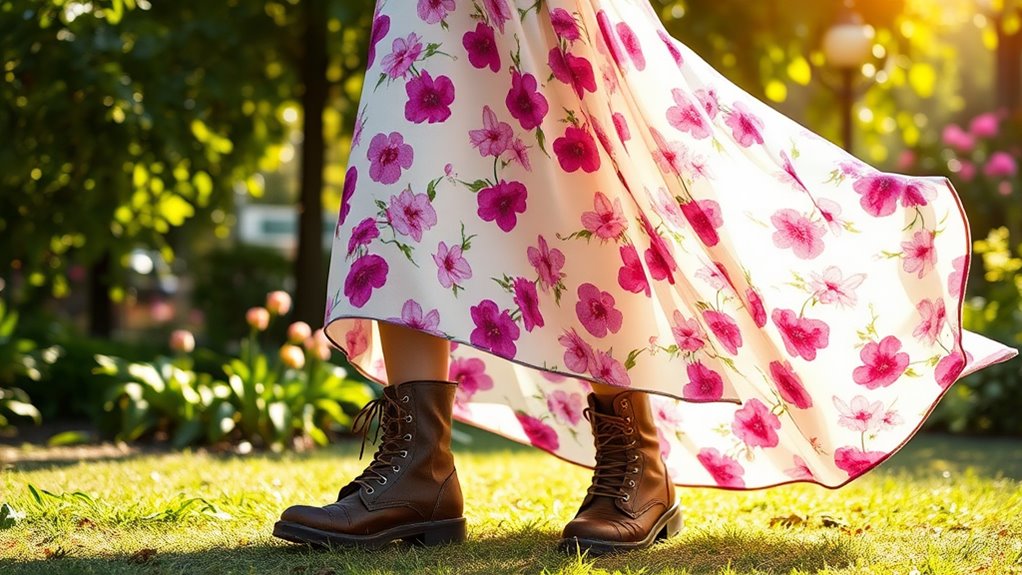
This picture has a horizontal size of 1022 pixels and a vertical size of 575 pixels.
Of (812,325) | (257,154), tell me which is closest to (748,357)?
(812,325)

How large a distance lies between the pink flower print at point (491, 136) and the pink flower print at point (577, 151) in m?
0.11

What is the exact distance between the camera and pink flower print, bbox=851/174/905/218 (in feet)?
7.59

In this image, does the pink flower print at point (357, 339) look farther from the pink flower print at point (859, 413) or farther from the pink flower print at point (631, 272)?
the pink flower print at point (859, 413)

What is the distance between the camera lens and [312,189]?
6949 mm

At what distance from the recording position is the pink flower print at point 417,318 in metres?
2.12

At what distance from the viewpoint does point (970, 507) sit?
273 cm

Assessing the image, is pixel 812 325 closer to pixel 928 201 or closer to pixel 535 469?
pixel 928 201

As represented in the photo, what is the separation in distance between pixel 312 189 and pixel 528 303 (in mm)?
4916

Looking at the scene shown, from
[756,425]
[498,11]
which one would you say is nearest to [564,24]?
[498,11]

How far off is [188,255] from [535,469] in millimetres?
10033

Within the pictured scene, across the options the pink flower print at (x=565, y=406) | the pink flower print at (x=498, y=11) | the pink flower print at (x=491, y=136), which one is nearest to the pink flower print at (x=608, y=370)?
the pink flower print at (x=491, y=136)

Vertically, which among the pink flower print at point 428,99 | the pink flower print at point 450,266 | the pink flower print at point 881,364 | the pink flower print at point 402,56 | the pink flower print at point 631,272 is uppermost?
the pink flower print at point 402,56

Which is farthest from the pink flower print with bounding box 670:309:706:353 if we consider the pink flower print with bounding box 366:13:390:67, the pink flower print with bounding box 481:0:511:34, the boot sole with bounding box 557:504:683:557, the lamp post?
the lamp post

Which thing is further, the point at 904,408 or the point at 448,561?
the point at 904,408
